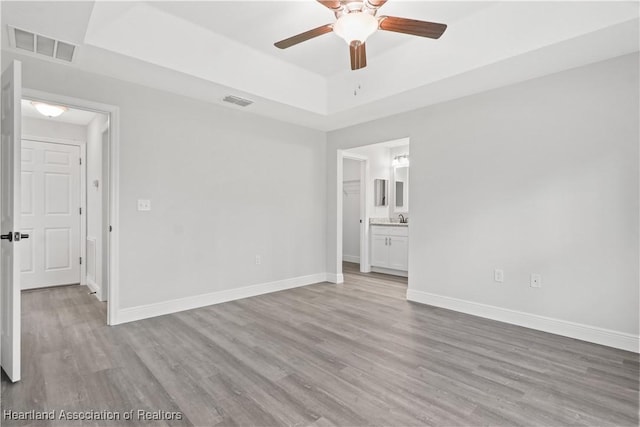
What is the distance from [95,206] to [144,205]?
Answer: 1.69m

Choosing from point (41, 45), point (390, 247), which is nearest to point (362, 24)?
point (41, 45)

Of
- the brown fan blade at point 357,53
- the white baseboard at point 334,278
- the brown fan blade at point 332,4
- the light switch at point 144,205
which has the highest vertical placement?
the brown fan blade at point 332,4

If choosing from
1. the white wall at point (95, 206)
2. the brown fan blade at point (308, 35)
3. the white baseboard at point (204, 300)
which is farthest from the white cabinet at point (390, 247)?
the white wall at point (95, 206)

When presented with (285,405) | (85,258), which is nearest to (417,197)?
(285,405)

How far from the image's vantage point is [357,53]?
239 centimetres

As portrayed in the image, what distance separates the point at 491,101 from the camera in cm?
344

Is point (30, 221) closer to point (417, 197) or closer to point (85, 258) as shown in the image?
point (85, 258)

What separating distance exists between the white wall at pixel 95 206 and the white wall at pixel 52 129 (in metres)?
0.12

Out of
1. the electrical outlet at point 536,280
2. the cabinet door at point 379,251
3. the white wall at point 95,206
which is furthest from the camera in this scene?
the cabinet door at point 379,251

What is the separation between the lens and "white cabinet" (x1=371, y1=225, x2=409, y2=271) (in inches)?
216

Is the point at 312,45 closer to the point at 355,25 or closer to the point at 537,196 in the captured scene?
the point at 355,25

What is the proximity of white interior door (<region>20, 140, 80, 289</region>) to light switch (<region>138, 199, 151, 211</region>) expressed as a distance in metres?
2.34

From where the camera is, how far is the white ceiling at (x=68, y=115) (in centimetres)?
429

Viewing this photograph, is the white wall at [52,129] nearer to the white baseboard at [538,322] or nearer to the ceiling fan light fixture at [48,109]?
the ceiling fan light fixture at [48,109]
